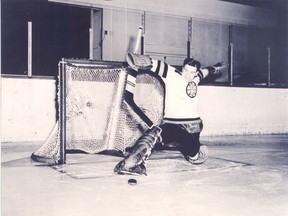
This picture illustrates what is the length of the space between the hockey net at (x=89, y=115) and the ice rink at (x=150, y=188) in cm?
19

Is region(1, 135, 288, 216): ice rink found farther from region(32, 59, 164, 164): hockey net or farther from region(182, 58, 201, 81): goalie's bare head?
region(182, 58, 201, 81): goalie's bare head

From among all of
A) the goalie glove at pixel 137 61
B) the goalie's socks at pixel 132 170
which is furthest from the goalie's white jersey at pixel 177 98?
the goalie's socks at pixel 132 170

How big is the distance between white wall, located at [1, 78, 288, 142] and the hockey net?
1.65 meters

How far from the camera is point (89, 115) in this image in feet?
12.6

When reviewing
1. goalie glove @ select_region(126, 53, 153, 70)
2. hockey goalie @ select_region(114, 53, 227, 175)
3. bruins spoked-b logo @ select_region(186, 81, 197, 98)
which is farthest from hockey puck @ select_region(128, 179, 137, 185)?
bruins spoked-b logo @ select_region(186, 81, 197, 98)

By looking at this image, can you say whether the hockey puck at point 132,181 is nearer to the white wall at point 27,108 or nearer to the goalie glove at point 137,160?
the goalie glove at point 137,160

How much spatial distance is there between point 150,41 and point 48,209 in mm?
7019

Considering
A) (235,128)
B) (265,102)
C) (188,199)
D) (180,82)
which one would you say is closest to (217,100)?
(235,128)

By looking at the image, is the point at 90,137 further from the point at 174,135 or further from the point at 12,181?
the point at 12,181

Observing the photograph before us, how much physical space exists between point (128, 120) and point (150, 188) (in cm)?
156

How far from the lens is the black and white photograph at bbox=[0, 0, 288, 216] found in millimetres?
2305

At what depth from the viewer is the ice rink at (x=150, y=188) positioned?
2004 millimetres

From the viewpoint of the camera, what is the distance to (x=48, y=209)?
1981 mm

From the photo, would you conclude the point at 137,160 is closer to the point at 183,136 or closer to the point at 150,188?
the point at 150,188
